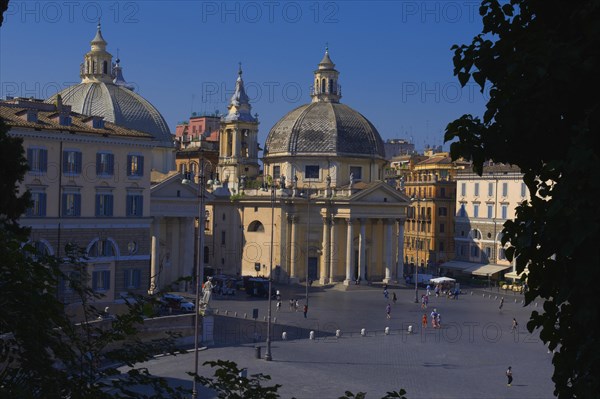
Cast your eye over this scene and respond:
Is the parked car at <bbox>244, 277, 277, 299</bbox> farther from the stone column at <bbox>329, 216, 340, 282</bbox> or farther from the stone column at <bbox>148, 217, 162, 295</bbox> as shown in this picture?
the stone column at <bbox>329, 216, 340, 282</bbox>

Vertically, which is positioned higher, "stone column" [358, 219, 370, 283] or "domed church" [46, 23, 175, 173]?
"domed church" [46, 23, 175, 173]

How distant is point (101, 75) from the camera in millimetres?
59469

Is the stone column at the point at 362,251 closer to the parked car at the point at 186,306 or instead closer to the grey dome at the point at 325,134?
the grey dome at the point at 325,134

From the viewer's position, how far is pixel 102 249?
132ft

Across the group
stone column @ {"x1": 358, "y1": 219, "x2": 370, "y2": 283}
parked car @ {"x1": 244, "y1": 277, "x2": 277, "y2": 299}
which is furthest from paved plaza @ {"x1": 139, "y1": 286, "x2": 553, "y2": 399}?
stone column @ {"x1": 358, "y1": 219, "x2": 370, "y2": 283}

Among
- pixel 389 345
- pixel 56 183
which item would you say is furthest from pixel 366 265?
pixel 56 183

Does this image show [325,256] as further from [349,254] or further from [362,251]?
[362,251]

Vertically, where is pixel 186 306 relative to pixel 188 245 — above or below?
below

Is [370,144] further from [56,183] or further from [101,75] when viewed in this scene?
[56,183]

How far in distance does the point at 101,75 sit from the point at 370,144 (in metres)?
20.7

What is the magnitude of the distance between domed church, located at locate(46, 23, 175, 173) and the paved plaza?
39.9 feet

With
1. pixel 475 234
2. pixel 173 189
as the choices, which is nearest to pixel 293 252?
pixel 173 189

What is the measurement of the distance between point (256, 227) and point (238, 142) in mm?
8512

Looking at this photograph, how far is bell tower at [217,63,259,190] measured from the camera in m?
71.5
